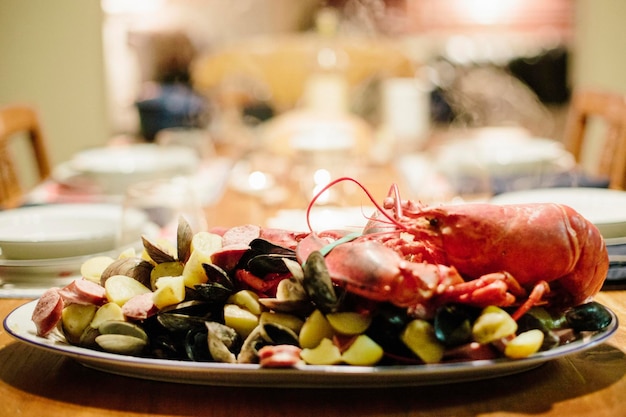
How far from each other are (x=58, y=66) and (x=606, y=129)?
2638mm

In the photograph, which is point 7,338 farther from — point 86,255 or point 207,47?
point 207,47

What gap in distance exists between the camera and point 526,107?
6.52m

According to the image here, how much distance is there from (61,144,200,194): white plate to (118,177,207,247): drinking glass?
478mm

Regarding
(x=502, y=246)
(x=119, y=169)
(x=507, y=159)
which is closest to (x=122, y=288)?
(x=502, y=246)

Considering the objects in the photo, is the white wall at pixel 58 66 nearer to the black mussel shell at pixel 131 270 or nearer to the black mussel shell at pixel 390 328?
the black mussel shell at pixel 131 270

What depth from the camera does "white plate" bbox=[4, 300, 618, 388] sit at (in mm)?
600

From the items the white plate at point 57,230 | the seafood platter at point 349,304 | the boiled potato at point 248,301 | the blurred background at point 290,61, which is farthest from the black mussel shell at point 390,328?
the blurred background at point 290,61

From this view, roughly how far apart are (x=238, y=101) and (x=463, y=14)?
19.2 ft

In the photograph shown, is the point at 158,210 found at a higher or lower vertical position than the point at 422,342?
lower

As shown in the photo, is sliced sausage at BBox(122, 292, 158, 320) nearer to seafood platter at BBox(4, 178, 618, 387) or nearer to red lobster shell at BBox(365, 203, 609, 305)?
seafood platter at BBox(4, 178, 618, 387)

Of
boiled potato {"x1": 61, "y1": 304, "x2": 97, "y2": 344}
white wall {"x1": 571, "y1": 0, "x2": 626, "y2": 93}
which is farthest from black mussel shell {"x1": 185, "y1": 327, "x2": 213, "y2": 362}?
white wall {"x1": 571, "y1": 0, "x2": 626, "y2": 93}

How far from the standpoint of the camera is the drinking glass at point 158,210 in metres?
1.08

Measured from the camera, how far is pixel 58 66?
371 centimetres

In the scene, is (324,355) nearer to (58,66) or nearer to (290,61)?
(290,61)
